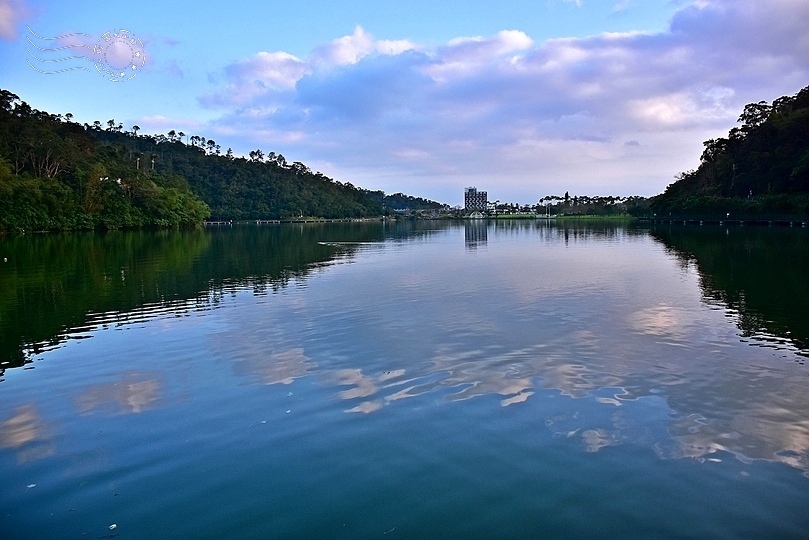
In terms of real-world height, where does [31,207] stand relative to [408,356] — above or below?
above

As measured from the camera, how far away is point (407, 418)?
7.78m

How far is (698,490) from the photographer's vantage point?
19.0 feet

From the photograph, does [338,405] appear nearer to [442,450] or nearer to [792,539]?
[442,450]

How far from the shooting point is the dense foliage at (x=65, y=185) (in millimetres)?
61375

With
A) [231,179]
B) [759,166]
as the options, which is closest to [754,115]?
[759,166]

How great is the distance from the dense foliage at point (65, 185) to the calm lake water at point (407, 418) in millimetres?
52205

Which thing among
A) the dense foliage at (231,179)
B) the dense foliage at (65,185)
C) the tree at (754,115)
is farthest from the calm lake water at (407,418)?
the dense foliage at (231,179)

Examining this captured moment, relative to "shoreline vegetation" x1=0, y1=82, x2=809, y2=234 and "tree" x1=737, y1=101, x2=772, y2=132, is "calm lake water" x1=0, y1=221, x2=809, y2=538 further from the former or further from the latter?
"tree" x1=737, y1=101, x2=772, y2=132

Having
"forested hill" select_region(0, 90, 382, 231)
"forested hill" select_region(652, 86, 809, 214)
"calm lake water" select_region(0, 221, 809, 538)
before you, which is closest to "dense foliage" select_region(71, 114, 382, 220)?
"forested hill" select_region(0, 90, 382, 231)

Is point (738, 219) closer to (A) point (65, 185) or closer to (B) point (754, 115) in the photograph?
(B) point (754, 115)

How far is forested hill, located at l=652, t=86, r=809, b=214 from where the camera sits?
71.2m

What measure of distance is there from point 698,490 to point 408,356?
5908 millimetres

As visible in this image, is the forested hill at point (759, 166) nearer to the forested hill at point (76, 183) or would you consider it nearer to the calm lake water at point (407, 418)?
the calm lake water at point (407, 418)

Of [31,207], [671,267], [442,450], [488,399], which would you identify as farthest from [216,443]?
[31,207]
